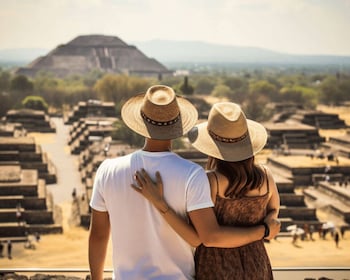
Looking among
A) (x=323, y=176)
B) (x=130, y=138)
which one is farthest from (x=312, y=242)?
(x=130, y=138)

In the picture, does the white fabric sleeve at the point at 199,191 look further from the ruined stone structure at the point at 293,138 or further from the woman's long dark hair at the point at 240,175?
the ruined stone structure at the point at 293,138

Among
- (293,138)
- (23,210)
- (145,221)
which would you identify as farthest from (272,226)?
(293,138)

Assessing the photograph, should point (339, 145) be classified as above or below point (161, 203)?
below

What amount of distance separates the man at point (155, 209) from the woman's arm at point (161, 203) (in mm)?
25

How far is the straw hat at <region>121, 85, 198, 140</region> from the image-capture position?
7.84 feet

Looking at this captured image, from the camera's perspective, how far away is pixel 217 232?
Result: 2.32 meters

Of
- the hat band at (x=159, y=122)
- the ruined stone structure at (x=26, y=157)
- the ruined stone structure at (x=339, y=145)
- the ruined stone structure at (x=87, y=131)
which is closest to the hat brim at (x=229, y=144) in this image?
the hat band at (x=159, y=122)

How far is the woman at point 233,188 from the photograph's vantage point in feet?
7.82

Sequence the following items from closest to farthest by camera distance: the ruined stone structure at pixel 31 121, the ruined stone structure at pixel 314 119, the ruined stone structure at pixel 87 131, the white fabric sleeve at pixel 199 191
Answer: the white fabric sleeve at pixel 199 191 < the ruined stone structure at pixel 87 131 < the ruined stone structure at pixel 31 121 < the ruined stone structure at pixel 314 119

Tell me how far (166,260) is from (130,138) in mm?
25722

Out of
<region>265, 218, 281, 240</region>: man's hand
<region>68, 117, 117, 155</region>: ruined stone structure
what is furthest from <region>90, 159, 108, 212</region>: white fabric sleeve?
<region>68, 117, 117, 155</region>: ruined stone structure

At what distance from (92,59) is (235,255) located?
8679cm

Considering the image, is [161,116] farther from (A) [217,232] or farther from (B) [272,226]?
(B) [272,226]

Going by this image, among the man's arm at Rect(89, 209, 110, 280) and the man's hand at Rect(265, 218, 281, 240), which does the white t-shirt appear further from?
the man's hand at Rect(265, 218, 281, 240)
